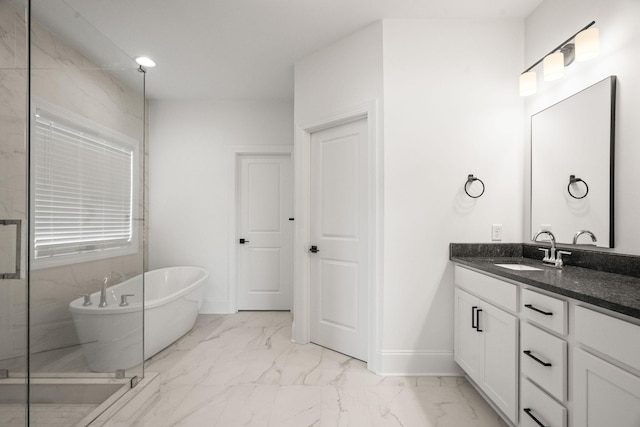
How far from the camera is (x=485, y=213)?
2.47 m

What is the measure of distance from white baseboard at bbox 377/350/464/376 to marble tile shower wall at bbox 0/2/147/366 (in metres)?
1.98

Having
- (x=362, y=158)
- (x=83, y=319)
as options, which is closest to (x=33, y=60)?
(x=83, y=319)

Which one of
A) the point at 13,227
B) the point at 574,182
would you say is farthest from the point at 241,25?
the point at 574,182

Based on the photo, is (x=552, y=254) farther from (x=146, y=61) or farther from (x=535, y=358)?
(x=146, y=61)

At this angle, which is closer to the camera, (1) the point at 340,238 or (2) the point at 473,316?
(2) the point at 473,316

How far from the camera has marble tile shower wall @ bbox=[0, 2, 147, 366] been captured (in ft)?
5.10

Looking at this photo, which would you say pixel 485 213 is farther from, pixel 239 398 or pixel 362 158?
pixel 239 398

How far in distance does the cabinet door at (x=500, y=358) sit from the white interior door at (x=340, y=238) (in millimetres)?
939

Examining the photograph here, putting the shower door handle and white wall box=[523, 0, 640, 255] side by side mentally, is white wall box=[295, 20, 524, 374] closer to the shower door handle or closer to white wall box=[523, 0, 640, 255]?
white wall box=[523, 0, 640, 255]

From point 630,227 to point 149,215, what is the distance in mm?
4483

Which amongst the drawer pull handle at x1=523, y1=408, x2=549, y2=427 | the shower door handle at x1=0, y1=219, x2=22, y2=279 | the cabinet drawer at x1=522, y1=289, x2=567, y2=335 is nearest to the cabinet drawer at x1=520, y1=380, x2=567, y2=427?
the drawer pull handle at x1=523, y1=408, x2=549, y2=427

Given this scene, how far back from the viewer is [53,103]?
1.66 m

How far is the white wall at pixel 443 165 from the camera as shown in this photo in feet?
8.09

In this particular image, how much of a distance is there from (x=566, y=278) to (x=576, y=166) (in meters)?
0.82
